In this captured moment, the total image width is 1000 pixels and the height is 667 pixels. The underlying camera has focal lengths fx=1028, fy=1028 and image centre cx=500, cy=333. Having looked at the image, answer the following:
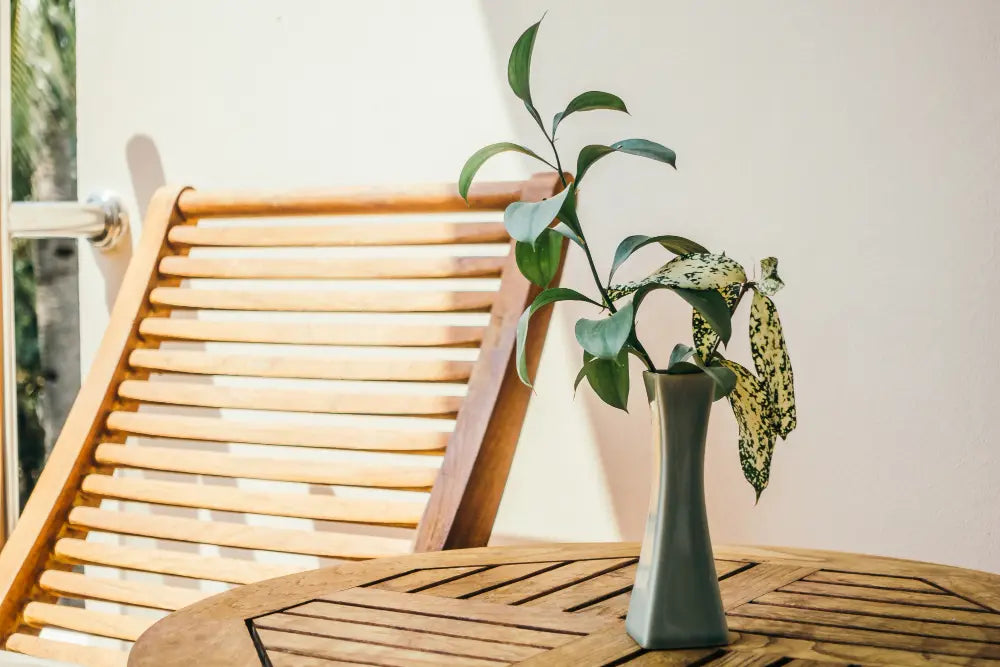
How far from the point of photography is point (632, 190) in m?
1.45

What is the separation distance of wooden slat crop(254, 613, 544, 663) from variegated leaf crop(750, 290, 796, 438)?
8.7 inches

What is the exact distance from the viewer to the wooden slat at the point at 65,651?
1.24 m

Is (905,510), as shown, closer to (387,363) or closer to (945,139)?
(945,139)

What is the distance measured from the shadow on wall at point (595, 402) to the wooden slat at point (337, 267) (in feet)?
0.73

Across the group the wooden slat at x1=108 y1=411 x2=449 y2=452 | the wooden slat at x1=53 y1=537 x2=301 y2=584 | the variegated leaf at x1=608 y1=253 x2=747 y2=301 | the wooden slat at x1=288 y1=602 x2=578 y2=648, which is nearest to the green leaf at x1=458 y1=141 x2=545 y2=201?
the variegated leaf at x1=608 y1=253 x2=747 y2=301

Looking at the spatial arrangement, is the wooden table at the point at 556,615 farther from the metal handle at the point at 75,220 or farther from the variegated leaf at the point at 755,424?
the metal handle at the point at 75,220

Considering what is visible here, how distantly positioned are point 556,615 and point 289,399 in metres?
0.66

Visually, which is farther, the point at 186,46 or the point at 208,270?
the point at 186,46

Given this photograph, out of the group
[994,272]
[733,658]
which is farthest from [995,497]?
[733,658]

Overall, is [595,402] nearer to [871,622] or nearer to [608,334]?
[871,622]

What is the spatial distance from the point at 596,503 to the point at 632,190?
45cm

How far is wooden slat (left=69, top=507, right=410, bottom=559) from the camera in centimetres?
119

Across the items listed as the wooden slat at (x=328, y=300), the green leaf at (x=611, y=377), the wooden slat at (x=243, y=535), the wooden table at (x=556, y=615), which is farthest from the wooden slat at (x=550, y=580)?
the wooden slat at (x=328, y=300)

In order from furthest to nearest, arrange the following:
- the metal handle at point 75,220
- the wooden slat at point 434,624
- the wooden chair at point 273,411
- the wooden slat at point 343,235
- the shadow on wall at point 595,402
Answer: the metal handle at point 75,220
the shadow on wall at point 595,402
the wooden slat at point 343,235
the wooden chair at point 273,411
the wooden slat at point 434,624
